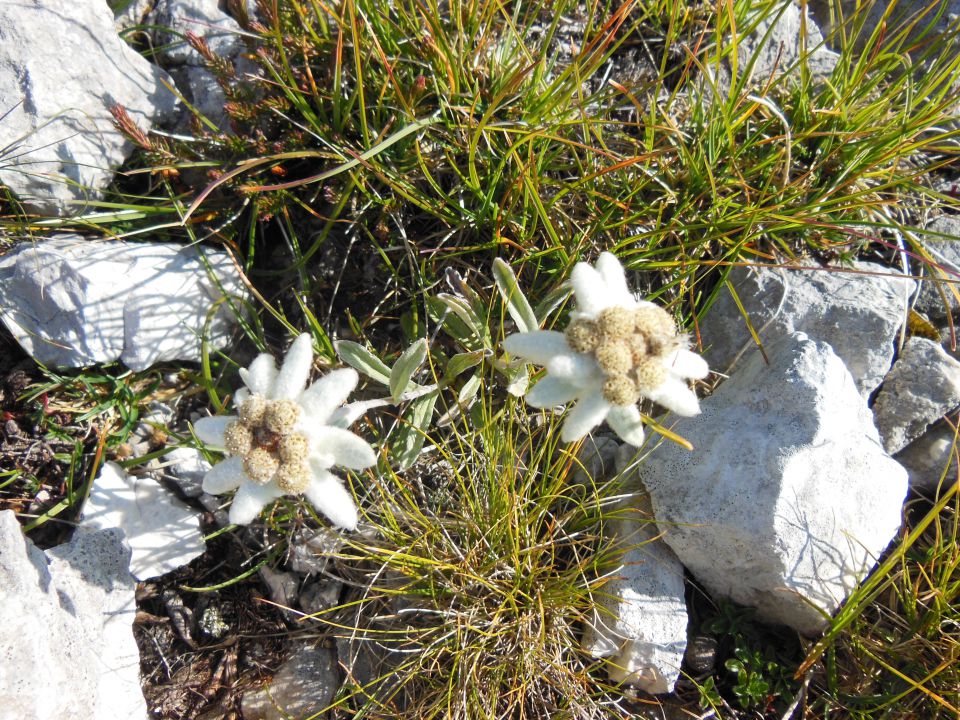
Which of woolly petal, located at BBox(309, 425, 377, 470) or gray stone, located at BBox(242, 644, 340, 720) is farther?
gray stone, located at BBox(242, 644, 340, 720)

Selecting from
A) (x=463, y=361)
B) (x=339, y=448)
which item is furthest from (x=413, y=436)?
(x=339, y=448)

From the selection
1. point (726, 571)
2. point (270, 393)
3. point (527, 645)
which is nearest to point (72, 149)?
point (270, 393)

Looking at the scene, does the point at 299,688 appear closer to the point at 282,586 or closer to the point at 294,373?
the point at 282,586

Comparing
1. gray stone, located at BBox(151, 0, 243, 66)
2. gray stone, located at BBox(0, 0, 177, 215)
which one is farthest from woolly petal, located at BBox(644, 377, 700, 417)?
gray stone, located at BBox(151, 0, 243, 66)

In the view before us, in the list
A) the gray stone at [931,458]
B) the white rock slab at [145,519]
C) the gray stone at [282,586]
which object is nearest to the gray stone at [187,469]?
the white rock slab at [145,519]

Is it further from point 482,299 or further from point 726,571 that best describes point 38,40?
point 726,571

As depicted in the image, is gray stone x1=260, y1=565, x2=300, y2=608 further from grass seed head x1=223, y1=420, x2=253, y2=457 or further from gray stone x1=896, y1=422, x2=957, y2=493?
gray stone x1=896, y1=422, x2=957, y2=493

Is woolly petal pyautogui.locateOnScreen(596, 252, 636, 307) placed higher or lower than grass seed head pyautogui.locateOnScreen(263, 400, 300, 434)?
higher
